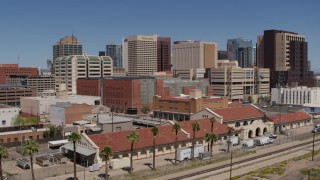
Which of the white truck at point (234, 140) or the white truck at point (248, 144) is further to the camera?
the white truck at point (234, 140)

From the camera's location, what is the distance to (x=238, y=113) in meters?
127

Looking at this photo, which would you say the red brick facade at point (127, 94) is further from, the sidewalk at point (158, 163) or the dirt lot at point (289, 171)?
the dirt lot at point (289, 171)

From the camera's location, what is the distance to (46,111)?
16788cm

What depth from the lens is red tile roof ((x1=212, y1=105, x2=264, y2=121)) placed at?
122m

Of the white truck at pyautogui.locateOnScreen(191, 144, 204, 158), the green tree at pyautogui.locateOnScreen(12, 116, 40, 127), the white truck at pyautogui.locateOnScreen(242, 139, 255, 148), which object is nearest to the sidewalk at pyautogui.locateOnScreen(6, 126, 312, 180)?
the white truck at pyautogui.locateOnScreen(242, 139, 255, 148)

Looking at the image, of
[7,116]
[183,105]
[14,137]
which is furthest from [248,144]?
[7,116]

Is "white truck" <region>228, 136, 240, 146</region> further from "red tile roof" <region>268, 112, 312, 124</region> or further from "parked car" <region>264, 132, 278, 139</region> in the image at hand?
"red tile roof" <region>268, 112, 312, 124</region>

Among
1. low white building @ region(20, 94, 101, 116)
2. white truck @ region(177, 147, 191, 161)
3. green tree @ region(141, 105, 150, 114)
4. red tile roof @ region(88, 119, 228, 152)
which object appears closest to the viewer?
red tile roof @ region(88, 119, 228, 152)

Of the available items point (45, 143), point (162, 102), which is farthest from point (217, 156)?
point (162, 102)

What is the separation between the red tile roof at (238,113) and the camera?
122062mm

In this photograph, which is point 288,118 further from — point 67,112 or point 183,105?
point 67,112

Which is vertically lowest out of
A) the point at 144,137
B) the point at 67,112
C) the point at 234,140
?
the point at 234,140

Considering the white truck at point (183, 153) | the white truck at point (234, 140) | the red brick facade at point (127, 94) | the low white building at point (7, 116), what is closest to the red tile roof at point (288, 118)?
the white truck at point (234, 140)

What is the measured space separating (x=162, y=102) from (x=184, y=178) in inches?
3631
